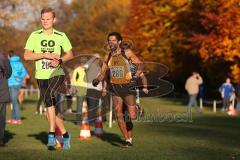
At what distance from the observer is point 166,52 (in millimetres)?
55938

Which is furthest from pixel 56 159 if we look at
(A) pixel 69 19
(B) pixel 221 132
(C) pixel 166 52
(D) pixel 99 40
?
(A) pixel 69 19

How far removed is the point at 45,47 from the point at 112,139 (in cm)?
404

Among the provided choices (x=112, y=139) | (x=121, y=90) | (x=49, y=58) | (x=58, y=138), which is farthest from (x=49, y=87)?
(x=112, y=139)

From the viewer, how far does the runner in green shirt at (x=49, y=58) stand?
40.9ft

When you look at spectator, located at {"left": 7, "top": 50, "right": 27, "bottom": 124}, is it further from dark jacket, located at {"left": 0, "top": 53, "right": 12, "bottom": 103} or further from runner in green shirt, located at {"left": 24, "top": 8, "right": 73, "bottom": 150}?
runner in green shirt, located at {"left": 24, "top": 8, "right": 73, "bottom": 150}

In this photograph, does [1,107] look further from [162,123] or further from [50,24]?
[162,123]

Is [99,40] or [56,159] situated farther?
[99,40]

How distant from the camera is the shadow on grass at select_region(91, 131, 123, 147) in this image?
1484 centimetres

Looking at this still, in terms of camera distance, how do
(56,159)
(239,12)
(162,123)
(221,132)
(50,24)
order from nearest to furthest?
(56,159), (50,24), (221,132), (162,123), (239,12)

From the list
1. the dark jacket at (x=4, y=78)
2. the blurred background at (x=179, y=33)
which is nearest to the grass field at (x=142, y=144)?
the dark jacket at (x=4, y=78)

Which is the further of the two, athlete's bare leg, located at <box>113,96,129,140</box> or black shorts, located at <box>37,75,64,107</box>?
athlete's bare leg, located at <box>113,96,129,140</box>

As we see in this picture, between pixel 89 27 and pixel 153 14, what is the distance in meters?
40.9

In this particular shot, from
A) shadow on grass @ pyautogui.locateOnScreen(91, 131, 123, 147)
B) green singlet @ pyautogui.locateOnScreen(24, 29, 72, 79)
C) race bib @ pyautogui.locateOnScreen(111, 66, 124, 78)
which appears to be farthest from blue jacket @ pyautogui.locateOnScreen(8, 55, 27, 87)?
green singlet @ pyautogui.locateOnScreen(24, 29, 72, 79)

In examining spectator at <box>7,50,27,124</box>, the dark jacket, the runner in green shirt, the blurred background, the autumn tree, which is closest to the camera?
the runner in green shirt
